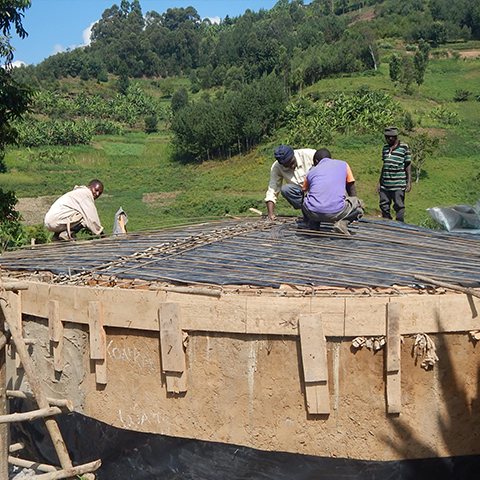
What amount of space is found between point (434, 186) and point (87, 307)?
2181cm

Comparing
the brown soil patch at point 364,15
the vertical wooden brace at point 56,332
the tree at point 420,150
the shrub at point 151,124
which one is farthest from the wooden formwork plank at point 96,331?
the brown soil patch at point 364,15

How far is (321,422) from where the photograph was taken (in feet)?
15.0

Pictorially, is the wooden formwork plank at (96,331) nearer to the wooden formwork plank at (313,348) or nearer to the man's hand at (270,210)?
the wooden formwork plank at (313,348)

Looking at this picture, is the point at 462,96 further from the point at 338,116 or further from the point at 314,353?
the point at 314,353

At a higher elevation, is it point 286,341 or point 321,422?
point 286,341

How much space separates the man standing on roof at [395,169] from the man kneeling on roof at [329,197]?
1.53m

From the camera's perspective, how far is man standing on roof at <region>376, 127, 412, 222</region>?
751 cm

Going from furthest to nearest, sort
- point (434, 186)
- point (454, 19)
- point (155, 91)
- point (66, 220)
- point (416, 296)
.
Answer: point (155, 91), point (454, 19), point (434, 186), point (66, 220), point (416, 296)

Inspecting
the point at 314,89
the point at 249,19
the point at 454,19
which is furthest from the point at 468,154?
the point at 249,19

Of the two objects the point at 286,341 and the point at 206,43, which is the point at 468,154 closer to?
the point at 286,341

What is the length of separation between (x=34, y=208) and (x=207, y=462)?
79.1 ft

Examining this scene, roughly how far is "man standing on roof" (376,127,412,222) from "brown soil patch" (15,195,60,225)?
732 inches

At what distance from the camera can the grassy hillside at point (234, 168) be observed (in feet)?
81.0

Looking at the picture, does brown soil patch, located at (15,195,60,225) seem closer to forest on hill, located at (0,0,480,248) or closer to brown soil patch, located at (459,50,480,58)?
forest on hill, located at (0,0,480,248)
